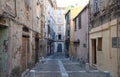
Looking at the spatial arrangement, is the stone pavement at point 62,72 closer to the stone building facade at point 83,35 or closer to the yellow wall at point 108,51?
the yellow wall at point 108,51

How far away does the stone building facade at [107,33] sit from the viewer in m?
11.5

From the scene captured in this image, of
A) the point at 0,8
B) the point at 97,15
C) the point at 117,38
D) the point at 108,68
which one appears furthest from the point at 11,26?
the point at 97,15

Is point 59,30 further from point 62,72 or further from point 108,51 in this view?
point 108,51

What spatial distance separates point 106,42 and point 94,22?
12.6ft

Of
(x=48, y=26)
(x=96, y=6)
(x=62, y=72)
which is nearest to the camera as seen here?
(x=62, y=72)

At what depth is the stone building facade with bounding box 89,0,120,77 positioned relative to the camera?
11.5 m

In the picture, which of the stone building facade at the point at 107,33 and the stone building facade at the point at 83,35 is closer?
the stone building facade at the point at 107,33

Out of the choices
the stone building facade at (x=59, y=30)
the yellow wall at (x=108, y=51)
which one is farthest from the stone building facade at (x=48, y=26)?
the stone building facade at (x=59, y=30)

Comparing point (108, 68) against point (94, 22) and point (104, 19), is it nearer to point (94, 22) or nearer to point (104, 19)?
point (104, 19)

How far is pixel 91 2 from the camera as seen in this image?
60.6ft

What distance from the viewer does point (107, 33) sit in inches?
527

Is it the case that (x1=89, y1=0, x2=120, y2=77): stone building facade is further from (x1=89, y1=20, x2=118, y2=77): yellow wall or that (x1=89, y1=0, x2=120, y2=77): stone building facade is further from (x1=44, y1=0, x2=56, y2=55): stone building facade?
(x1=44, y1=0, x2=56, y2=55): stone building facade

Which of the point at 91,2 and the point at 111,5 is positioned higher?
the point at 91,2

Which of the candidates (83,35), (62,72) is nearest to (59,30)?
(83,35)
